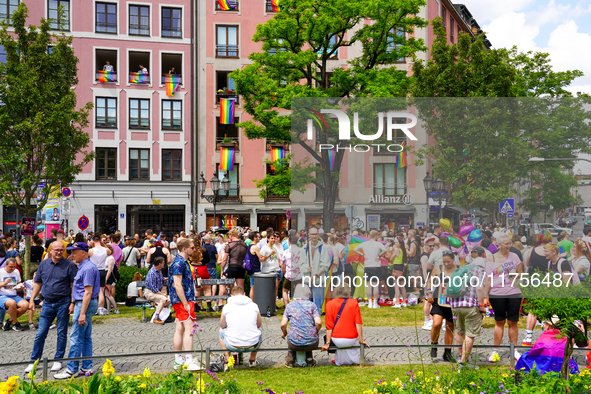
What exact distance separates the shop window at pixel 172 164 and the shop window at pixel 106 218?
3989 millimetres

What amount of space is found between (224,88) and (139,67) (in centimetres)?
604

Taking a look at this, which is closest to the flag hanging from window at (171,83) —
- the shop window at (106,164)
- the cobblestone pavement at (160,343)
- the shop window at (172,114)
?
the shop window at (172,114)

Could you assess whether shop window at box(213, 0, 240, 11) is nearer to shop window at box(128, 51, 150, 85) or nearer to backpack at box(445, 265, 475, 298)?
shop window at box(128, 51, 150, 85)

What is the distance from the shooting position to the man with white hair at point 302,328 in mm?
7926

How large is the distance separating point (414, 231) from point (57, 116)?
568 inches

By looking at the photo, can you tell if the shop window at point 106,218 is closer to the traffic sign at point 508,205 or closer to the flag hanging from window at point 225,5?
the flag hanging from window at point 225,5

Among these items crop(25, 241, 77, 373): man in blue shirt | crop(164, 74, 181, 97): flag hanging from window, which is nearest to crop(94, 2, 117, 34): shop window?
crop(164, 74, 181, 97): flag hanging from window

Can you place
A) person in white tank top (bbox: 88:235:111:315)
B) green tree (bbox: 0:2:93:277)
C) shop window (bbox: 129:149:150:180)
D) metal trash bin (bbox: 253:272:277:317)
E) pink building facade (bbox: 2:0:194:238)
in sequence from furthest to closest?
1. shop window (bbox: 129:149:150:180)
2. pink building facade (bbox: 2:0:194:238)
3. green tree (bbox: 0:2:93:277)
4. metal trash bin (bbox: 253:272:277:317)
5. person in white tank top (bbox: 88:235:111:315)

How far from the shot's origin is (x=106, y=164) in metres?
37.6

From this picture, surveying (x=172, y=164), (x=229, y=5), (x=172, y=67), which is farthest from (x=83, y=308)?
(x=229, y=5)

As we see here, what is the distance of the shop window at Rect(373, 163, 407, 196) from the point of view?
5.66 meters

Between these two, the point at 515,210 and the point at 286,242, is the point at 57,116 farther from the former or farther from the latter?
the point at 515,210

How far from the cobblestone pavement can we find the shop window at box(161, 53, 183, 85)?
1145 inches

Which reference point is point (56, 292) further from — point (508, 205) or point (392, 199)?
point (508, 205)
